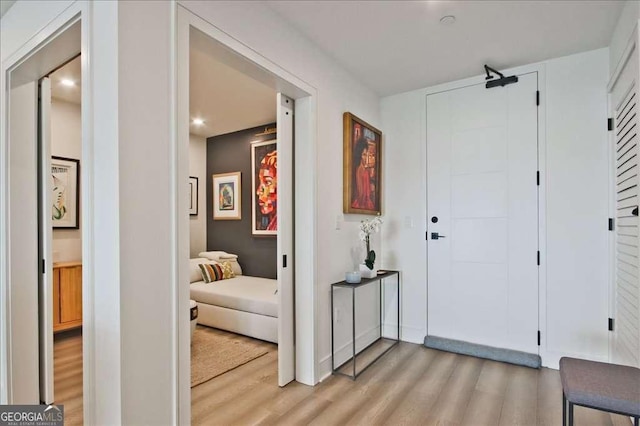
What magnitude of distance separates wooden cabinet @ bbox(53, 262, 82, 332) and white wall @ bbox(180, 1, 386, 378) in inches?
110

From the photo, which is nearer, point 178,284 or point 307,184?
point 178,284

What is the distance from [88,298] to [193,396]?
4.23 ft

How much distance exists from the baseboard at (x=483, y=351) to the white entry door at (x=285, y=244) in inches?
58.9

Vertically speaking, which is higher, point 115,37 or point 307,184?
point 115,37

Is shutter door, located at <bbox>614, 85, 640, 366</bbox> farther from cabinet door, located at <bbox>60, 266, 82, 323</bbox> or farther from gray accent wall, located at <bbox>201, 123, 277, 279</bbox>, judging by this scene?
cabinet door, located at <bbox>60, 266, 82, 323</bbox>

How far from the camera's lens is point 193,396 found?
94.2 inches

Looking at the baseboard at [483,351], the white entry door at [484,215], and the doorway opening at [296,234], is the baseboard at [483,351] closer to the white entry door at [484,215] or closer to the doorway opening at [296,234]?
the white entry door at [484,215]

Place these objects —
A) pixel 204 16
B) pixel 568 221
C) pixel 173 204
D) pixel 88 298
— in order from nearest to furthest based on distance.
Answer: pixel 88 298 → pixel 173 204 → pixel 204 16 → pixel 568 221

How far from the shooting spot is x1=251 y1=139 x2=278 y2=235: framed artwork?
4.70 metres

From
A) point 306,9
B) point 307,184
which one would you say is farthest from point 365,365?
point 306,9

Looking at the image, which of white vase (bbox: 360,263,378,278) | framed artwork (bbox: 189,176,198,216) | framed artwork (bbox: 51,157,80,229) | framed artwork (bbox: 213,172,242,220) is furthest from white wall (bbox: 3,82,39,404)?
framed artwork (bbox: 189,176,198,216)

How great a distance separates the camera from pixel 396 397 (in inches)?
94.1

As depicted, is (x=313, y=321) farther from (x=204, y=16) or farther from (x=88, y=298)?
(x=204, y=16)

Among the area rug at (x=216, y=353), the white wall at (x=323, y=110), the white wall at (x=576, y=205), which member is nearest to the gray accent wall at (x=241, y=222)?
the area rug at (x=216, y=353)
